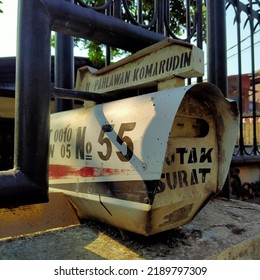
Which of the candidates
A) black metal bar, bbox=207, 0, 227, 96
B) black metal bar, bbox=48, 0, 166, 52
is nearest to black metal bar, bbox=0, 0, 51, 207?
black metal bar, bbox=48, 0, 166, 52

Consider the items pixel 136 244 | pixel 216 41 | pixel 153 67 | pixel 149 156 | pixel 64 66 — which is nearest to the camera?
pixel 149 156

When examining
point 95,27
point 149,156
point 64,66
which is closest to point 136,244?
point 149,156

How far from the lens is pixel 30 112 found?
969 millimetres

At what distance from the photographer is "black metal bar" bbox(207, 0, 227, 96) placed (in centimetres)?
203

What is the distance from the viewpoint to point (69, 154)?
50.4 inches

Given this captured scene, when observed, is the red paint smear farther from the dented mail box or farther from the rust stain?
the rust stain

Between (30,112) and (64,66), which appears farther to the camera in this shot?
(64,66)

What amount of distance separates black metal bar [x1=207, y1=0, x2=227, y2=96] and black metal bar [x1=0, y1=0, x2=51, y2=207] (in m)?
1.33

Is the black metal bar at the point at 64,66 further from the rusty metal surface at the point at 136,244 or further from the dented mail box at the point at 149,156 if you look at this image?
the rusty metal surface at the point at 136,244

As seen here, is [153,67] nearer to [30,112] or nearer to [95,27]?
[95,27]

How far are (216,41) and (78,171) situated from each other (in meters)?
1.43

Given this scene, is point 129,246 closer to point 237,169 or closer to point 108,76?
point 108,76

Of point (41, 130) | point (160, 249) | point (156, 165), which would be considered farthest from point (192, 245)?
point (41, 130)
